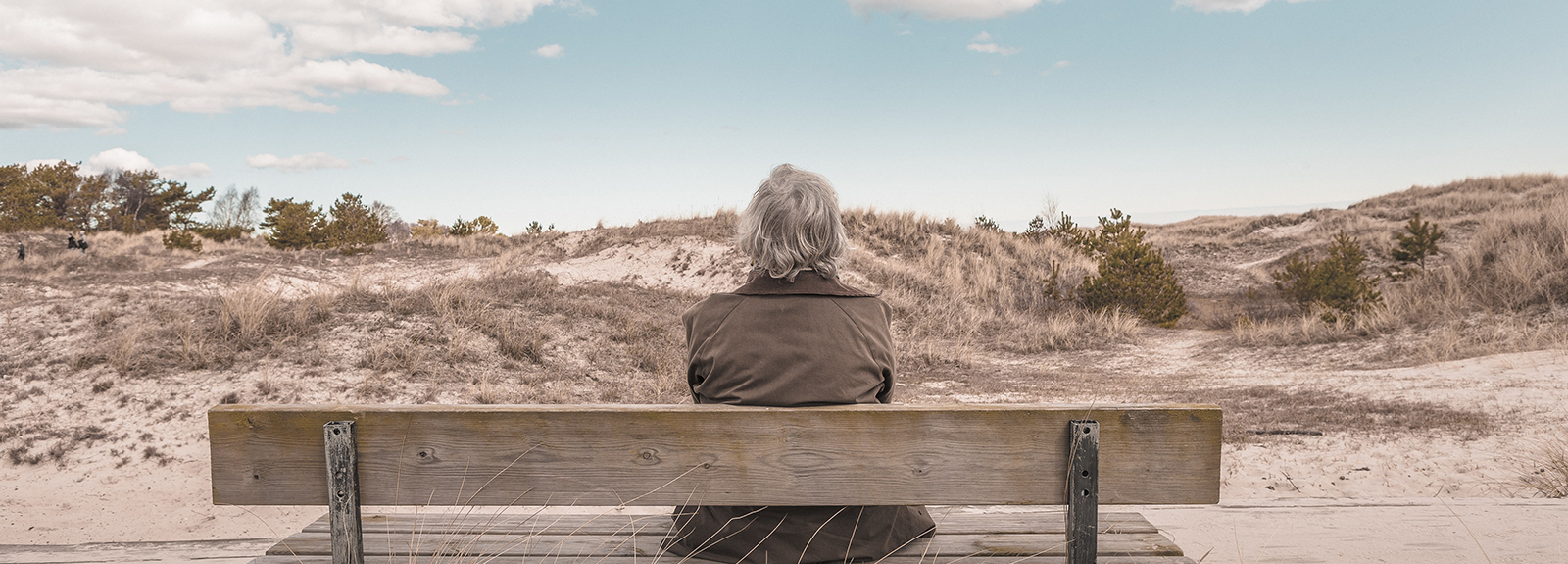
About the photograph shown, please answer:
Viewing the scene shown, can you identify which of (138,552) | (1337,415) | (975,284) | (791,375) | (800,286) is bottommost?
(1337,415)

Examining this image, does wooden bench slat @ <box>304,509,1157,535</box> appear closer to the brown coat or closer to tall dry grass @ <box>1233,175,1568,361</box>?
the brown coat

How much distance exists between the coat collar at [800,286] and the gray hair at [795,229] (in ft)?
0.07

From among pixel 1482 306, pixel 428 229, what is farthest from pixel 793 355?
pixel 428 229

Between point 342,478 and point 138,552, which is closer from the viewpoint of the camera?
point 342,478

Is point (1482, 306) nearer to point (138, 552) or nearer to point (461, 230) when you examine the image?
point (138, 552)

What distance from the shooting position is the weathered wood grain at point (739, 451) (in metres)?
1.72

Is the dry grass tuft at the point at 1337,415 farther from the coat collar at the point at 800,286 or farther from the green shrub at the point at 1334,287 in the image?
the green shrub at the point at 1334,287

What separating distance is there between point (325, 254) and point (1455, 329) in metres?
23.8

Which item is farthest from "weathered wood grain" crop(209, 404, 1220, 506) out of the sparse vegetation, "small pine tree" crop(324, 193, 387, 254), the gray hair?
"small pine tree" crop(324, 193, 387, 254)

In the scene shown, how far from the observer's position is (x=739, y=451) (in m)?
1.74

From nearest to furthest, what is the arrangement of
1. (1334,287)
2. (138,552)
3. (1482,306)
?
(138,552) < (1482,306) < (1334,287)

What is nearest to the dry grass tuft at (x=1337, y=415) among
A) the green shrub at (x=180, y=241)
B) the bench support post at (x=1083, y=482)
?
the bench support post at (x=1083, y=482)

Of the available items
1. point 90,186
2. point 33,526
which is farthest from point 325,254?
point 90,186

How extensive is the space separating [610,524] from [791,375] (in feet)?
3.17
